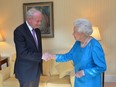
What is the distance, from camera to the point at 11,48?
4.64m

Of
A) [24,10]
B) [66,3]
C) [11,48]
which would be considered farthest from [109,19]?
[11,48]

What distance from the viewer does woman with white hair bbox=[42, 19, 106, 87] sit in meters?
1.84

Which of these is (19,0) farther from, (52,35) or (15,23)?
(52,35)

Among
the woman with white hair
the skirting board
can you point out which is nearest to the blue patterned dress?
the woman with white hair

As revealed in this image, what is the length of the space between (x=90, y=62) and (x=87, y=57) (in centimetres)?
6

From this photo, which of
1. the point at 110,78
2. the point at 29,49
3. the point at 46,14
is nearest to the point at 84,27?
the point at 29,49

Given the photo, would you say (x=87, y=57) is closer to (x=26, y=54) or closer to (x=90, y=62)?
(x=90, y=62)

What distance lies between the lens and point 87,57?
188cm

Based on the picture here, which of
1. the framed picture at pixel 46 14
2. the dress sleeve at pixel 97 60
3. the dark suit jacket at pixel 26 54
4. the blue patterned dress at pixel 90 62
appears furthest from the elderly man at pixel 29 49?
the framed picture at pixel 46 14

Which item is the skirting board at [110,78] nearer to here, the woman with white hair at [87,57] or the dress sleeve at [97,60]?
the woman with white hair at [87,57]

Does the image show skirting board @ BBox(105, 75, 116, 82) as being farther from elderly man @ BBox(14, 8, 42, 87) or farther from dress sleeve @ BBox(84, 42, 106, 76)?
dress sleeve @ BBox(84, 42, 106, 76)

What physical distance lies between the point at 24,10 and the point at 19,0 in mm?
279

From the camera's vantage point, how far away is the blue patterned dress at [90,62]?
1836mm

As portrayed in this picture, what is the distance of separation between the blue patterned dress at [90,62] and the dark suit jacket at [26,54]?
54cm
